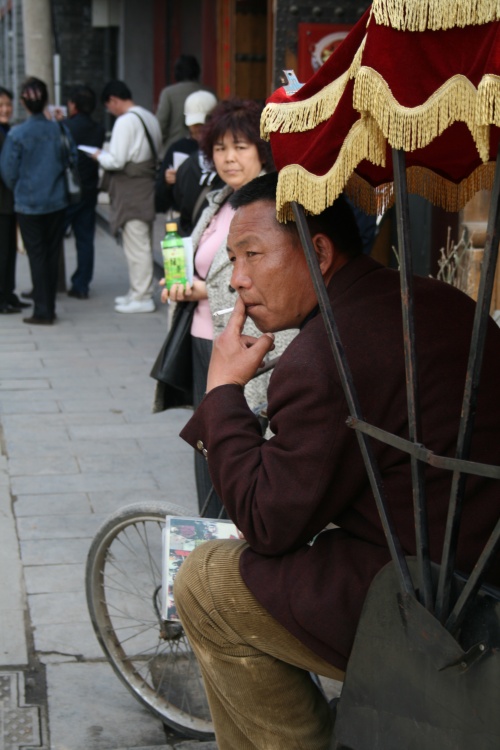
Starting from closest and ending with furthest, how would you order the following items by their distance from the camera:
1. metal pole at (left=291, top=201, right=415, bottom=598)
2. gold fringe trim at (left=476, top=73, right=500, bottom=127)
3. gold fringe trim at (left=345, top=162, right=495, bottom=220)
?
gold fringe trim at (left=476, top=73, right=500, bottom=127)
metal pole at (left=291, top=201, right=415, bottom=598)
gold fringe trim at (left=345, top=162, right=495, bottom=220)

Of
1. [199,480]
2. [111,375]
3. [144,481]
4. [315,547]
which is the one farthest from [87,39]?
[315,547]

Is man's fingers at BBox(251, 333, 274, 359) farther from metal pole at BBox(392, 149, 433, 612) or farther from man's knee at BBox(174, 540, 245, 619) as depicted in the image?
metal pole at BBox(392, 149, 433, 612)

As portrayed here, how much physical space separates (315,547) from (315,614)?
15 centimetres

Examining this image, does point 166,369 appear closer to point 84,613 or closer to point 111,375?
point 84,613

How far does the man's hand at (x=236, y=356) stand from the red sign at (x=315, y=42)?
179 inches

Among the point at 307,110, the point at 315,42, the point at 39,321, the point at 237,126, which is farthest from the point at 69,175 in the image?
the point at 307,110

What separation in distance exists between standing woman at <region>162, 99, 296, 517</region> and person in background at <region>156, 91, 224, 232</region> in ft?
0.72

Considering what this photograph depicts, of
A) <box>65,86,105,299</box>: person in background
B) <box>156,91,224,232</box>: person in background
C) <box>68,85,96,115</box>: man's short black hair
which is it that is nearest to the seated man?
<box>156,91,224,232</box>: person in background

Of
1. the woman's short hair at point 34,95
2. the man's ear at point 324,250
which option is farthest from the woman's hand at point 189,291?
the woman's short hair at point 34,95

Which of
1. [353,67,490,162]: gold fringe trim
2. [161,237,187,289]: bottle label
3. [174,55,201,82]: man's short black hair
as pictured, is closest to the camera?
[353,67,490,162]: gold fringe trim

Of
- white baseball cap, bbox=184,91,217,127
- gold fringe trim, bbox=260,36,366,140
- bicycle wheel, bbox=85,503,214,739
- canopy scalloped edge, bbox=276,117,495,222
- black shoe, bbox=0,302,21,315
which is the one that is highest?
gold fringe trim, bbox=260,36,366,140

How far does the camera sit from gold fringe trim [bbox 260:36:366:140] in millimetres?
2135

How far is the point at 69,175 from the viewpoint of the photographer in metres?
9.46

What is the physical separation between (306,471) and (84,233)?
8.82 meters
